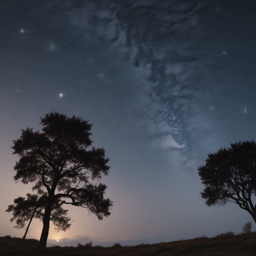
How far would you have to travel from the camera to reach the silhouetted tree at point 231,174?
25453 mm

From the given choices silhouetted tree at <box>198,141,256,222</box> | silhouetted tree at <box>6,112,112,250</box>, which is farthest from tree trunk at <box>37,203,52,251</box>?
silhouetted tree at <box>198,141,256,222</box>

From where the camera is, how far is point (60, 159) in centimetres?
2062

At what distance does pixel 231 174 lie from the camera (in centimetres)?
2672

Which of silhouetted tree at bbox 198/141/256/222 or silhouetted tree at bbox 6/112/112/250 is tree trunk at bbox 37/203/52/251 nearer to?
silhouetted tree at bbox 6/112/112/250

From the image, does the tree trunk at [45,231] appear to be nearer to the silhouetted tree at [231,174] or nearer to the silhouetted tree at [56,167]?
the silhouetted tree at [56,167]

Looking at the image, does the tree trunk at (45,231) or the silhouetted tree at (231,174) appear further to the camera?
the silhouetted tree at (231,174)

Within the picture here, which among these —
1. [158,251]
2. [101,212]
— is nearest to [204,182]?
[158,251]

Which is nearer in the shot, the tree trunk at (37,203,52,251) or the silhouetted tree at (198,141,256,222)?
the tree trunk at (37,203,52,251)

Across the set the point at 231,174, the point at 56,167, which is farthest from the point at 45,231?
the point at 231,174

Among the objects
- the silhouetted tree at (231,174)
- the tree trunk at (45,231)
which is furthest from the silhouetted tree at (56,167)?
the silhouetted tree at (231,174)

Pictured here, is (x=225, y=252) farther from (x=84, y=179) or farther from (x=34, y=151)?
(x=34, y=151)

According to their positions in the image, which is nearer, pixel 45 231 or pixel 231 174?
pixel 45 231

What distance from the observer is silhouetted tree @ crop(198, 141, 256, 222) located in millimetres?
25453

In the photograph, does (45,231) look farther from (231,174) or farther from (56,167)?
(231,174)
